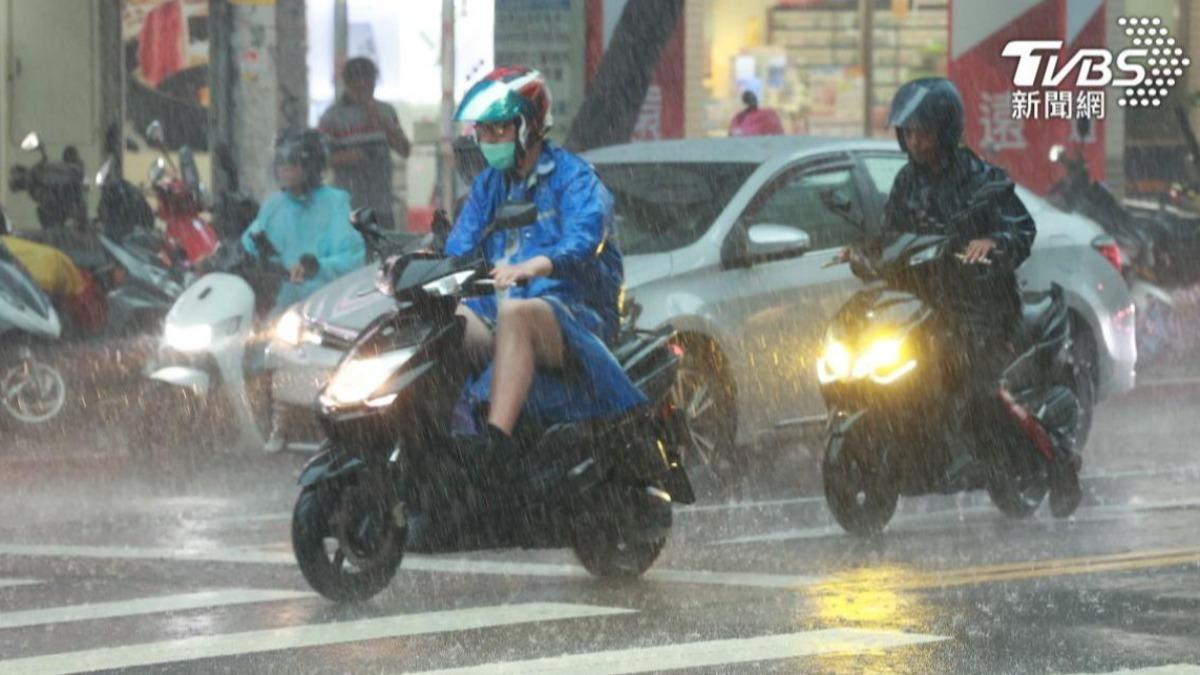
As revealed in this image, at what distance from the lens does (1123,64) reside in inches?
1158

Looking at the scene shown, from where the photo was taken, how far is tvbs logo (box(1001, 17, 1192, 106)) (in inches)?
1099

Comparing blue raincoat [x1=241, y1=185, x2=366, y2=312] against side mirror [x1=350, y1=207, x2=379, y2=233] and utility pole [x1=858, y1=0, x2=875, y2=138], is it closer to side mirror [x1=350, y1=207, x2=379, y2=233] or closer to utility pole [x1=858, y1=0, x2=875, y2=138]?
side mirror [x1=350, y1=207, x2=379, y2=233]

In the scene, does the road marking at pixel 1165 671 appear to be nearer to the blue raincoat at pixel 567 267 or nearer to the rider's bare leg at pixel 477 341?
the blue raincoat at pixel 567 267

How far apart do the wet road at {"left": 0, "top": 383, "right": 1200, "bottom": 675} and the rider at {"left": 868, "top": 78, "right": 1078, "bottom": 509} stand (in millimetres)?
632

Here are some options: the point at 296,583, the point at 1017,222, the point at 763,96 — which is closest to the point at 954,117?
the point at 1017,222

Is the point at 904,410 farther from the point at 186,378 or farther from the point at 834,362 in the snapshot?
the point at 186,378

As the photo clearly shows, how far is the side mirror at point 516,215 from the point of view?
9141 millimetres

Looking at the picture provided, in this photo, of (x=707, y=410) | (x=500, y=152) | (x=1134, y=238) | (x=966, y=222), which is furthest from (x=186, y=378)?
(x=1134, y=238)

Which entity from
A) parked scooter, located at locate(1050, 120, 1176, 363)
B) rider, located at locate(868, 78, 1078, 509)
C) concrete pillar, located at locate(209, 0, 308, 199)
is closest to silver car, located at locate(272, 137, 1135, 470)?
rider, located at locate(868, 78, 1078, 509)

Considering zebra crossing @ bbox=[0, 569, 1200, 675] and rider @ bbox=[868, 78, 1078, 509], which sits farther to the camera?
rider @ bbox=[868, 78, 1078, 509]

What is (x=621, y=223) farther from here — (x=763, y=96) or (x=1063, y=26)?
(x=1063, y=26)

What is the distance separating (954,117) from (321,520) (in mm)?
3447

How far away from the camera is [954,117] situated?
11359 millimetres

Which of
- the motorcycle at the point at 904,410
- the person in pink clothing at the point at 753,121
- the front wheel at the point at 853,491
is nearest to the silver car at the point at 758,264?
the motorcycle at the point at 904,410
